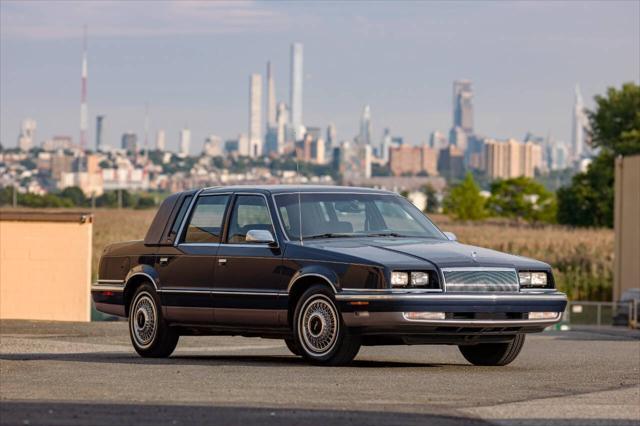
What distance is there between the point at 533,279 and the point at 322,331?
6.40 ft

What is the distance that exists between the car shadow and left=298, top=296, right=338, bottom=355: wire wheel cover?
21 cm

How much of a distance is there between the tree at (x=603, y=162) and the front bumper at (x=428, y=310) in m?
108

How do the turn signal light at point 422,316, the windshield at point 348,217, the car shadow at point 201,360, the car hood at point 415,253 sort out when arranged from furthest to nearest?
the windshield at point 348,217, the car shadow at point 201,360, the car hood at point 415,253, the turn signal light at point 422,316

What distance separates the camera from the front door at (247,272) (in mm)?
15125

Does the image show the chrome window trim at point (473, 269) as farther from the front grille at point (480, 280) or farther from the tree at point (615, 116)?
the tree at point (615, 116)

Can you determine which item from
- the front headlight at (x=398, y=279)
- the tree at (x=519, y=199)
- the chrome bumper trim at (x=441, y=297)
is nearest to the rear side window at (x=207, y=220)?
the chrome bumper trim at (x=441, y=297)

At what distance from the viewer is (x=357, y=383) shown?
12.5 metres

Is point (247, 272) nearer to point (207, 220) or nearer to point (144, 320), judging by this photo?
point (207, 220)

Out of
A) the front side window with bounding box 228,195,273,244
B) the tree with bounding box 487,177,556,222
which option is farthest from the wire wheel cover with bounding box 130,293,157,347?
the tree with bounding box 487,177,556,222

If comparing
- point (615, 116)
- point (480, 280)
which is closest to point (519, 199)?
point (615, 116)

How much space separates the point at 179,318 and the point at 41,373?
296 centimetres

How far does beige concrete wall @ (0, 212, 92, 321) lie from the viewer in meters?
34.7

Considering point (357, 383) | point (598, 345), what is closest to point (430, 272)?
point (357, 383)

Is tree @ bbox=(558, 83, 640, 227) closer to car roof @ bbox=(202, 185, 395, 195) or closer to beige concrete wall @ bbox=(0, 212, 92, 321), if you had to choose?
beige concrete wall @ bbox=(0, 212, 92, 321)
